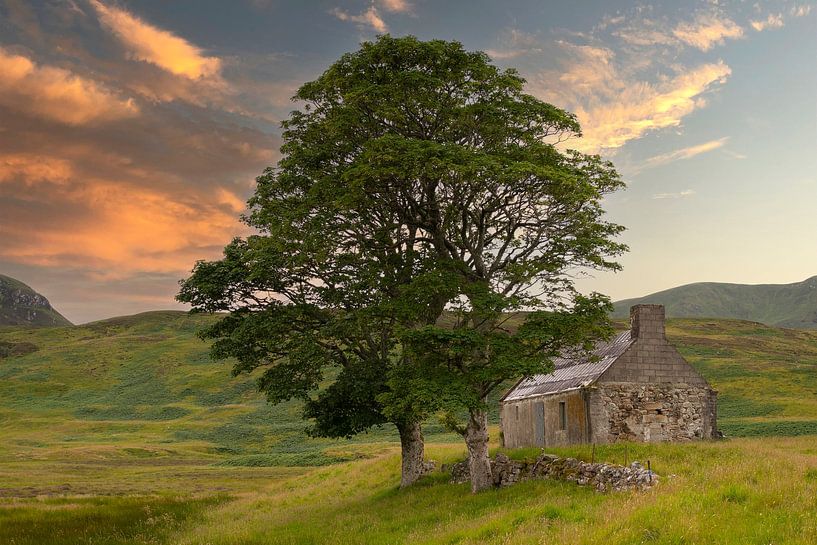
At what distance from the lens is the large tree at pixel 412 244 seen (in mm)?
25781

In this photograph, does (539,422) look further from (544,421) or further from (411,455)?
(411,455)

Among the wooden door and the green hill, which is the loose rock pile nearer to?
the wooden door

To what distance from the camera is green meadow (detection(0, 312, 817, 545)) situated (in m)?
16.7

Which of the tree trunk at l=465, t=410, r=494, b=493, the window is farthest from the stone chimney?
the tree trunk at l=465, t=410, r=494, b=493

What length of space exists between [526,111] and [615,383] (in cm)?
1565

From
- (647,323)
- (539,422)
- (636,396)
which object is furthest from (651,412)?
(539,422)

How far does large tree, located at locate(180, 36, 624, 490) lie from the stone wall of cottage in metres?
9.17

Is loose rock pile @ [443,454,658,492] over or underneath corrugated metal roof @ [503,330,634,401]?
underneath

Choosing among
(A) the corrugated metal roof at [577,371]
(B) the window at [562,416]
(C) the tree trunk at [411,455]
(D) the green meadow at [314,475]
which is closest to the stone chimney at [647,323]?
(A) the corrugated metal roof at [577,371]

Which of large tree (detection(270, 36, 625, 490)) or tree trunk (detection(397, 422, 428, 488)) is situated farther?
tree trunk (detection(397, 422, 428, 488))

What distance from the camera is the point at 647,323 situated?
3662 cm

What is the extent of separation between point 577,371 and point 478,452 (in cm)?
1362

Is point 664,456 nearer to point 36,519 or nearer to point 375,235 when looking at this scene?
point 375,235

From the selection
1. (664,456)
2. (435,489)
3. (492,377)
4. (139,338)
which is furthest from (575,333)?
(139,338)
